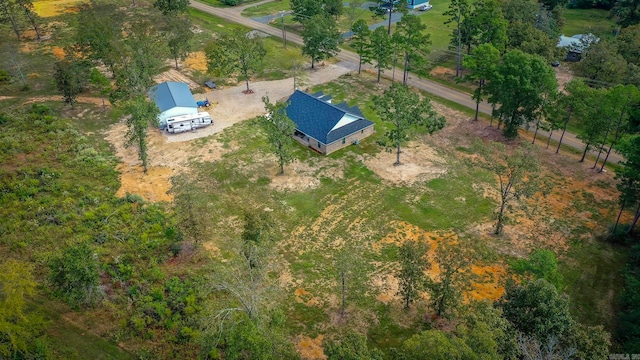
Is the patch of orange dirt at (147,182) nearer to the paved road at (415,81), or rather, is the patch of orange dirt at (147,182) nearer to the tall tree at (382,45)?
the tall tree at (382,45)

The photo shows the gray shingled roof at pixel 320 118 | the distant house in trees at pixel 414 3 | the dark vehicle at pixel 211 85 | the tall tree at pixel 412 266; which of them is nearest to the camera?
the tall tree at pixel 412 266

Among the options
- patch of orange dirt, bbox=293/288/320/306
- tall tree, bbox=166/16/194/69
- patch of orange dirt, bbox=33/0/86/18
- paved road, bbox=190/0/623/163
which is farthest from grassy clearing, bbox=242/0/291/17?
patch of orange dirt, bbox=293/288/320/306

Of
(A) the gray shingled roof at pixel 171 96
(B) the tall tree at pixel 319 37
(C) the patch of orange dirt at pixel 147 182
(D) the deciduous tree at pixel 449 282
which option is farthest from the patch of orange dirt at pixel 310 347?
(B) the tall tree at pixel 319 37

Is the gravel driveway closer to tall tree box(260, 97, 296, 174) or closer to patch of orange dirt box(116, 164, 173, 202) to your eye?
patch of orange dirt box(116, 164, 173, 202)

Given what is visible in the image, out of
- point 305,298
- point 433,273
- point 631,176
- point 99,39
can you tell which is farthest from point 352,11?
point 305,298

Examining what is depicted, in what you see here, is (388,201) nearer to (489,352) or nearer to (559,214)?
(559,214)

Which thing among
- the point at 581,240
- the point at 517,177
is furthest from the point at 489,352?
the point at 581,240

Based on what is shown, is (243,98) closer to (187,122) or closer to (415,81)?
(187,122)
